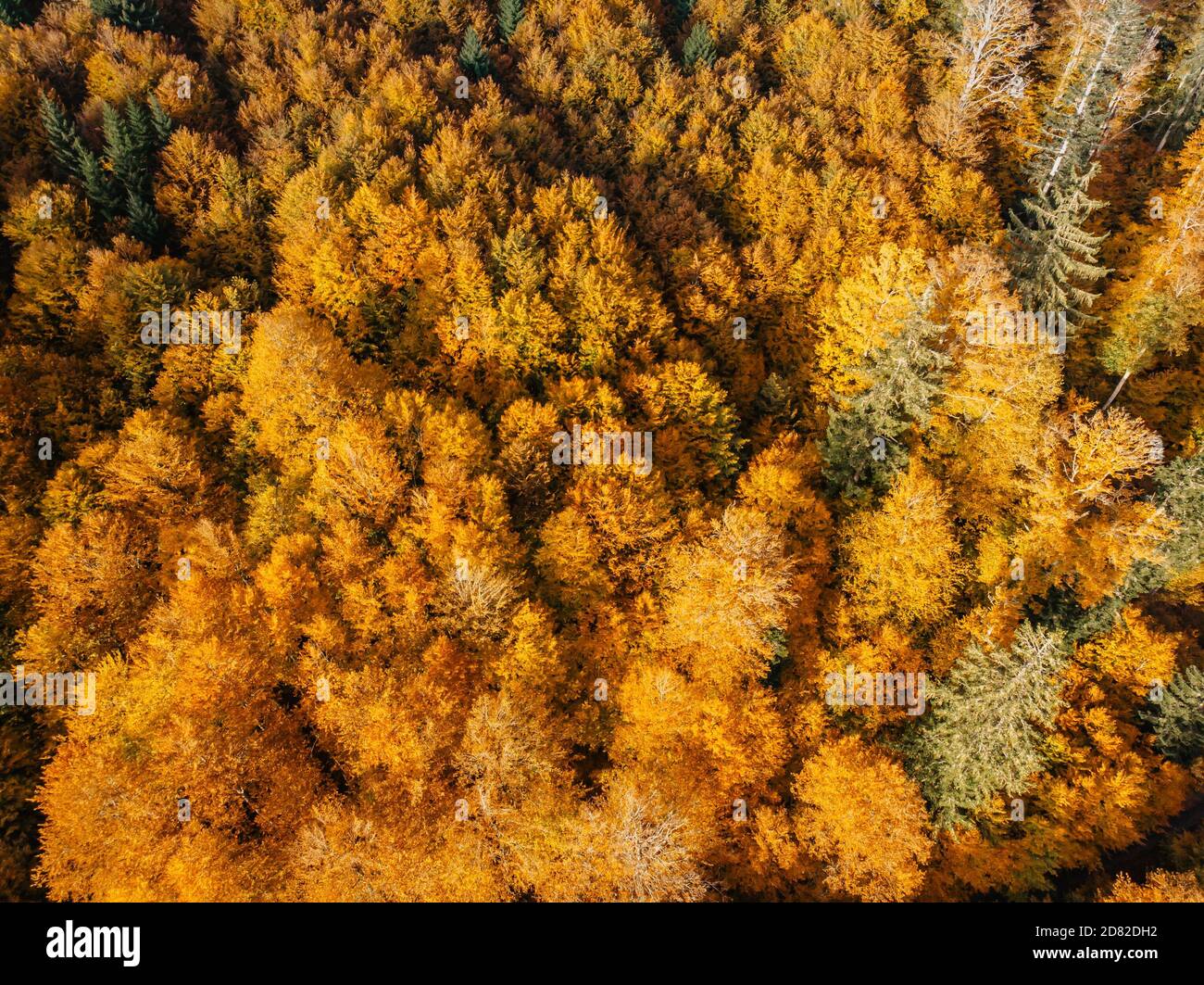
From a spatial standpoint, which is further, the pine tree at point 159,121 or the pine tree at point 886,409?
the pine tree at point 159,121

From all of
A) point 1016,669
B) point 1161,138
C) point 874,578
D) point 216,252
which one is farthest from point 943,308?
point 216,252

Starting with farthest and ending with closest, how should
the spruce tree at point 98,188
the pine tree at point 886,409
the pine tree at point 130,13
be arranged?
the pine tree at point 130,13, the spruce tree at point 98,188, the pine tree at point 886,409

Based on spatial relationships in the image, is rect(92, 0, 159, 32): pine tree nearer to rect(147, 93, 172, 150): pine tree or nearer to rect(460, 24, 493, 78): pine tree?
rect(147, 93, 172, 150): pine tree

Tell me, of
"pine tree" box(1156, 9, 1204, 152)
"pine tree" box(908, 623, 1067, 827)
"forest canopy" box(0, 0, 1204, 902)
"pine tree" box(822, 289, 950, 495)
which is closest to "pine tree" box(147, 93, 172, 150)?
"forest canopy" box(0, 0, 1204, 902)

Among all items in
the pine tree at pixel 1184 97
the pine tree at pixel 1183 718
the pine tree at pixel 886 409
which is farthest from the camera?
Result: the pine tree at pixel 1184 97

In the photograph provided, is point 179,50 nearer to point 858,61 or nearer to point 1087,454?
point 858,61

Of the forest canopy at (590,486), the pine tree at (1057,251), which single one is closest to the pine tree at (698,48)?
the forest canopy at (590,486)

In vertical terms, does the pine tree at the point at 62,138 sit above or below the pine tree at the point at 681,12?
below

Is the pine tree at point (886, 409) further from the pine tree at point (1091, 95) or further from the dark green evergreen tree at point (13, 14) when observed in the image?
the dark green evergreen tree at point (13, 14)
